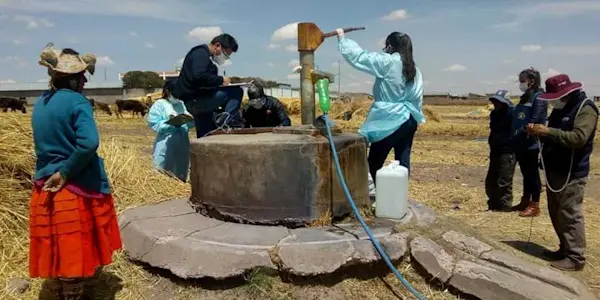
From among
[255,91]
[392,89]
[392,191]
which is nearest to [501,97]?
[392,89]

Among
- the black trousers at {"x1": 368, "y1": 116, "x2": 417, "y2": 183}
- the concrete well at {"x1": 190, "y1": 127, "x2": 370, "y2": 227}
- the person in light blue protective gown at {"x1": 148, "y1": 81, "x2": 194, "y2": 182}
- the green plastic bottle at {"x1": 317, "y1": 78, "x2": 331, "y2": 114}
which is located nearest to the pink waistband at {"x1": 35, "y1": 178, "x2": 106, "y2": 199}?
the concrete well at {"x1": 190, "y1": 127, "x2": 370, "y2": 227}

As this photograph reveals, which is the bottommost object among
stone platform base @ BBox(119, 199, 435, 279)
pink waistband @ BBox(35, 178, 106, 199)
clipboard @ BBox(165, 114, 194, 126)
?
stone platform base @ BBox(119, 199, 435, 279)

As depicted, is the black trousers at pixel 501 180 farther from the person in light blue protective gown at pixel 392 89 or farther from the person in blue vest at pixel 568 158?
the person in light blue protective gown at pixel 392 89

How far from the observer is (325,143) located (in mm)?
3879

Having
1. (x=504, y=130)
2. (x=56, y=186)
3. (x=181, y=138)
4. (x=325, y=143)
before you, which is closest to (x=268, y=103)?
(x=181, y=138)

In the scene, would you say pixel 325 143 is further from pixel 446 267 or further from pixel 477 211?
pixel 477 211

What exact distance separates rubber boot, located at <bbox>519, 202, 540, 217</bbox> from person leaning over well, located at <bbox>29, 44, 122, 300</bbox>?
4919 millimetres

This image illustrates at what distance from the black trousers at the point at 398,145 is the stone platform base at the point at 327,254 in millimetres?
1027

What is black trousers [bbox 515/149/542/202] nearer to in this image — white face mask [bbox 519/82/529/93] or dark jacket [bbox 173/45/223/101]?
white face mask [bbox 519/82/529/93]

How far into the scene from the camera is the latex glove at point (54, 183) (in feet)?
9.77

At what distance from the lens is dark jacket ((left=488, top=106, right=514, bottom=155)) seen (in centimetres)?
Result: 652

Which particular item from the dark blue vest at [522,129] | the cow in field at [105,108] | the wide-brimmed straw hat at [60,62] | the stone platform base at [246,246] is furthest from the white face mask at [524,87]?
the cow in field at [105,108]

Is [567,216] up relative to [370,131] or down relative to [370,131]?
down

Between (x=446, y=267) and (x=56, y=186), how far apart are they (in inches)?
97.3
